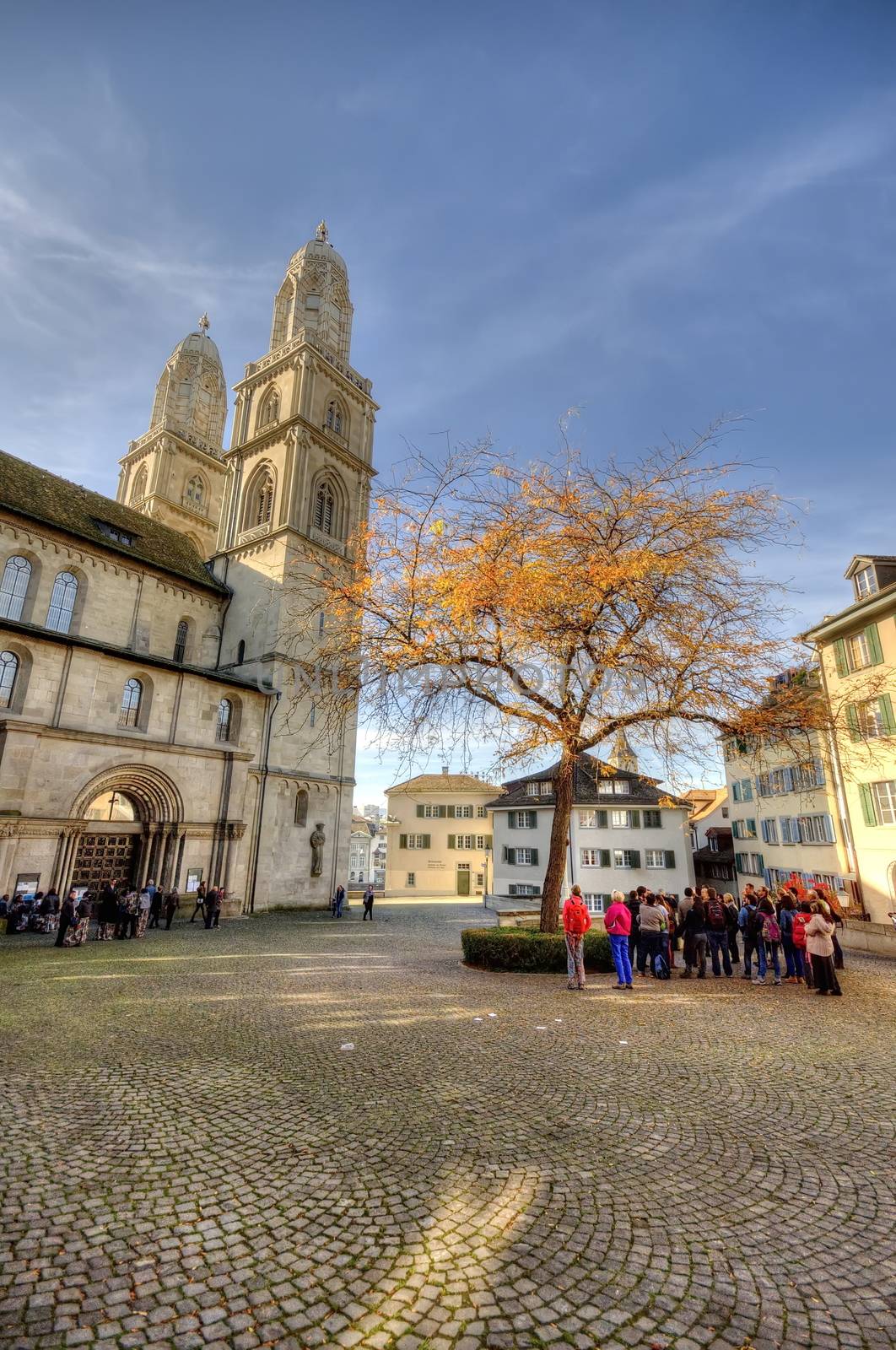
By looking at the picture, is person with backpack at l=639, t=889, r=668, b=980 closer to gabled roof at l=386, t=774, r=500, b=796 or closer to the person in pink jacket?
the person in pink jacket

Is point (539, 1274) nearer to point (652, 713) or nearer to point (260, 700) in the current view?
point (652, 713)

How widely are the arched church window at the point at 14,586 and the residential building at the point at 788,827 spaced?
93.0ft

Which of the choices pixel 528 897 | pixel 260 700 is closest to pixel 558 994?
pixel 260 700

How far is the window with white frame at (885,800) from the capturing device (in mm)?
21750

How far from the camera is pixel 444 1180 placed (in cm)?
412

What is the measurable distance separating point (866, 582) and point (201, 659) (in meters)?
31.0

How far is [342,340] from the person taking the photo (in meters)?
40.6

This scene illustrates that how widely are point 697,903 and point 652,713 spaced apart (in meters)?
3.90

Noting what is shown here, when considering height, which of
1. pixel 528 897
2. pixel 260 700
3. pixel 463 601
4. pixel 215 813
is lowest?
pixel 528 897

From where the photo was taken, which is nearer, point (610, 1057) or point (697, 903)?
point (610, 1057)

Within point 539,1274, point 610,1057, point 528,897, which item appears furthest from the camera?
point 528,897

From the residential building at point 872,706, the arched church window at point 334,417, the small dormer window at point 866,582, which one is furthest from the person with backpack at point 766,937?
the arched church window at point 334,417

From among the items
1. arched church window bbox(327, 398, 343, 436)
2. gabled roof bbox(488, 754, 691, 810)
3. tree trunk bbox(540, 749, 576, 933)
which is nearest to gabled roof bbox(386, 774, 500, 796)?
gabled roof bbox(488, 754, 691, 810)

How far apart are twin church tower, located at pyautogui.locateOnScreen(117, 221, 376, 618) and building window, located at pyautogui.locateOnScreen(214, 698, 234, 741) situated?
7.79 meters
